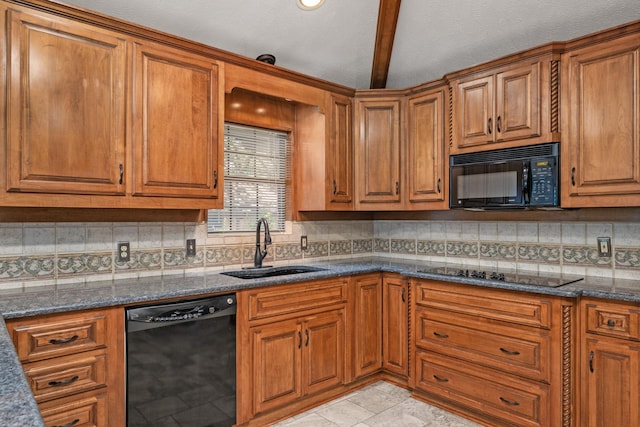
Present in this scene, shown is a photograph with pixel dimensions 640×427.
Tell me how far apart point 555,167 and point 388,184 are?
4.13ft

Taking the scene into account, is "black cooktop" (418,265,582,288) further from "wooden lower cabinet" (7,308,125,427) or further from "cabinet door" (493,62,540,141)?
"wooden lower cabinet" (7,308,125,427)

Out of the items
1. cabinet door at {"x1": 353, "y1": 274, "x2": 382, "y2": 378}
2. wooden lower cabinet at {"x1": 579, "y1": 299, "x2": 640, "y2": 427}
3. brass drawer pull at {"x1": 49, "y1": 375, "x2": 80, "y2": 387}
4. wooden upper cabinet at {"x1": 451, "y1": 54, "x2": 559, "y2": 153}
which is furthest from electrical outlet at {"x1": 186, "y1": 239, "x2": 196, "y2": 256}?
wooden lower cabinet at {"x1": 579, "y1": 299, "x2": 640, "y2": 427}

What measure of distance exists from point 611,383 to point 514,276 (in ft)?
2.60

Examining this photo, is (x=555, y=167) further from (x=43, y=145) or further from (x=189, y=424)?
(x=43, y=145)

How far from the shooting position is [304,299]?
2830 millimetres

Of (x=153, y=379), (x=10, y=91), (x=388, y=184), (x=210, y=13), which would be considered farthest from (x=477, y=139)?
(x=10, y=91)

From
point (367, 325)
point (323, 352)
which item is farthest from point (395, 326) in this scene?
point (323, 352)

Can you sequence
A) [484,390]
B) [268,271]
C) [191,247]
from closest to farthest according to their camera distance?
[484,390] → [191,247] → [268,271]

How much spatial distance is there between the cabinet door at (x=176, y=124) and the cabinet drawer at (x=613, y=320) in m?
2.27

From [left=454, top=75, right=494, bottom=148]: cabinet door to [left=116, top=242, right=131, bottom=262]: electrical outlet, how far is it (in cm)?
238

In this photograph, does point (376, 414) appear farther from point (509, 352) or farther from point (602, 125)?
A: point (602, 125)

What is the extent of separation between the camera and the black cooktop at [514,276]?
2.54m

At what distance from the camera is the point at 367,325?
10.6ft

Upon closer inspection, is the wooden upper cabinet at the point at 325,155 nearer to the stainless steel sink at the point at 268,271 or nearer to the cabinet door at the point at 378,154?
the cabinet door at the point at 378,154
